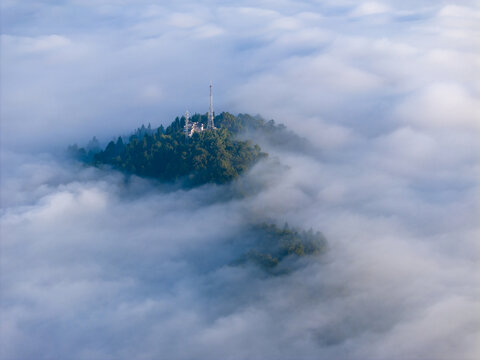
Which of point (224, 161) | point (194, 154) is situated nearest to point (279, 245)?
point (224, 161)

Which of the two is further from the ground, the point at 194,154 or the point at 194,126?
the point at 194,126

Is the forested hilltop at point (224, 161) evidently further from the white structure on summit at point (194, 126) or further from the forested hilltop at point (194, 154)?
the white structure on summit at point (194, 126)

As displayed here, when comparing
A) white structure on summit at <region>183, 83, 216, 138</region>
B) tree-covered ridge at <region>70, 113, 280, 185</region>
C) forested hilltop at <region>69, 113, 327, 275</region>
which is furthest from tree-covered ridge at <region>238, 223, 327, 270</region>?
white structure on summit at <region>183, 83, 216, 138</region>

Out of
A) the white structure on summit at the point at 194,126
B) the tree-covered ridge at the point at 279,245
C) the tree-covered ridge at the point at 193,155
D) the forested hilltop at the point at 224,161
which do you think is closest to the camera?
the tree-covered ridge at the point at 279,245

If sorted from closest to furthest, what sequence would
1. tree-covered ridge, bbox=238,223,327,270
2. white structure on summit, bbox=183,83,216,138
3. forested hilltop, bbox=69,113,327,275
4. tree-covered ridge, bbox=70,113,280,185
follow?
tree-covered ridge, bbox=238,223,327,270 → forested hilltop, bbox=69,113,327,275 → tree-covered ridge, bbox=70,113,280,185 → white structure on summit, bbox=183,83,216,138

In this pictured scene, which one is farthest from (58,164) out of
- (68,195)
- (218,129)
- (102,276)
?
(102,276)

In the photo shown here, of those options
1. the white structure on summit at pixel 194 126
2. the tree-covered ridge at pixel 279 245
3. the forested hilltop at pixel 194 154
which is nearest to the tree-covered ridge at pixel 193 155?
the forested hilltop at pixel 194 154

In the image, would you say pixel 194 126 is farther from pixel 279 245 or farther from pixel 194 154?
pixel 279 245

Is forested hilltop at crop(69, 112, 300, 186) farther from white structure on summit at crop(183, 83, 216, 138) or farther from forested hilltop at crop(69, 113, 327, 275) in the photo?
white structure on summit at crop(183, 83, 216, 138)
